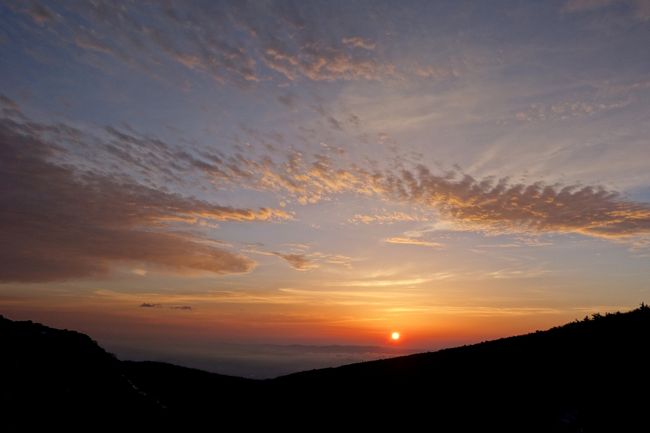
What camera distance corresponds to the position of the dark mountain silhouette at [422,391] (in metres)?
18.5

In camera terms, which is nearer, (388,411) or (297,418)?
(388,411)

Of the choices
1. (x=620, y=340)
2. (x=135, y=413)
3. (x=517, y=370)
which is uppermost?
(x=620, y=340)

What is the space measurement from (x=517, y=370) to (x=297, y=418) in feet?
48.6

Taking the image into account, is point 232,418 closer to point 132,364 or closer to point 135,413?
point 135,413

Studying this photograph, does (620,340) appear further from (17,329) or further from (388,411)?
(17,329)

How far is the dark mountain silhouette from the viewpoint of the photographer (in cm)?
1850

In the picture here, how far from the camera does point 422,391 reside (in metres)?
28.7

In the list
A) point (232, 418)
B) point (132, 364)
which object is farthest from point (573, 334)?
point (132, 364)

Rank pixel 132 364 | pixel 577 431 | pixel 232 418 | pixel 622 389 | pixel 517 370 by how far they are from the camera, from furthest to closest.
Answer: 1. pixel 132 364
2. pixel 232 418
3. pixel 517 370
4. pixel 622 389
5. pixel 577 431

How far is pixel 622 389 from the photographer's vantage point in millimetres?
19484

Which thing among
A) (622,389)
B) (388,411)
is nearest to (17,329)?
(388,411)

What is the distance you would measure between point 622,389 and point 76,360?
85.9ft

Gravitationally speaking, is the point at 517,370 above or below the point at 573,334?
below

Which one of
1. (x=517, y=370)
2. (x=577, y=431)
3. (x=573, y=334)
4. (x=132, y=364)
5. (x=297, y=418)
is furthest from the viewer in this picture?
(x=132, y=364)
